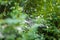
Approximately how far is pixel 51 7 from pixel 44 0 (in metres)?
0.34

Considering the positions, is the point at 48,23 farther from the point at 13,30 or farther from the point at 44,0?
the point at 13,30

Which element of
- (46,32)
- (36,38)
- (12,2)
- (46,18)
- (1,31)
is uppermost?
(12,2)

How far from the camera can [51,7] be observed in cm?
301

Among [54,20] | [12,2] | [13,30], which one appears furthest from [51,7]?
[13,30]

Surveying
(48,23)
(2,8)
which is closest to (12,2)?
(2,8)

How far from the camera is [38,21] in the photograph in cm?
266

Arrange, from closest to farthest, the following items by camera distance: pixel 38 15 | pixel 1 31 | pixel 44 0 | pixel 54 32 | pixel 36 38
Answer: pixel 1 31
pixel 36 38
pixel 54 32
pixel 38 15
pixel 44 0

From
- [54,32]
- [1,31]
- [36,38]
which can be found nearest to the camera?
[1,31]

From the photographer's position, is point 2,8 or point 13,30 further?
point 2,8

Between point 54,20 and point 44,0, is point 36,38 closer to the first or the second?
point 54,20

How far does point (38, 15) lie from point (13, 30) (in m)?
1.83

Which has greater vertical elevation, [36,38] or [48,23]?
[48,23]

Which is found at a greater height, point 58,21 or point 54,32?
point 58,21

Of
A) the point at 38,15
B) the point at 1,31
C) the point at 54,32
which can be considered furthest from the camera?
the point at 38,15
